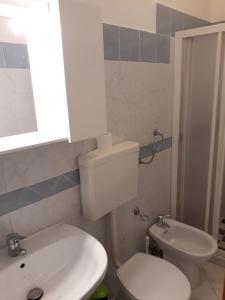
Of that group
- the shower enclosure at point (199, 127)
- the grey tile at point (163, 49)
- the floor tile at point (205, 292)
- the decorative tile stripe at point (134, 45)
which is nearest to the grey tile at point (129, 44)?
the decorative tile stripe at point (134, 45)

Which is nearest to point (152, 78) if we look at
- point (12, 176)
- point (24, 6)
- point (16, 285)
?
point (24, 6)

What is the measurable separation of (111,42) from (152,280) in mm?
1422

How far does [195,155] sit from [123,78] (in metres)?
1.01

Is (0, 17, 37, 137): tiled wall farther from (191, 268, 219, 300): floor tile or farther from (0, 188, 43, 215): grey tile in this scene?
(191, 268, 219, 300): floor tile

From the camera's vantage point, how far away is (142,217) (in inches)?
77.8

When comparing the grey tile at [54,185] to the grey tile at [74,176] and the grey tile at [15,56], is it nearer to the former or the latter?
the grey tile at [74,176]

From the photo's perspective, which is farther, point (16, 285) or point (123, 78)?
point (123, 78)

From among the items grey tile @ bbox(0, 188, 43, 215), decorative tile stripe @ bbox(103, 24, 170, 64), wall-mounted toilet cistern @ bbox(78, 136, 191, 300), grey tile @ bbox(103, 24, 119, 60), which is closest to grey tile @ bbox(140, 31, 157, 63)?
decorative tile stripe @ bbox(103, 24, 170, 64)

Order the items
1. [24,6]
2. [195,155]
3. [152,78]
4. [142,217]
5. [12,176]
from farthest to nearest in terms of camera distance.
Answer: [195,155]
[142,217]
[152,78]
[12,176]
[24,6]

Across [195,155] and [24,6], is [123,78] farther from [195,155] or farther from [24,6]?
[195,155]

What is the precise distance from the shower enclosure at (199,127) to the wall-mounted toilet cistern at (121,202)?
2.36 ft

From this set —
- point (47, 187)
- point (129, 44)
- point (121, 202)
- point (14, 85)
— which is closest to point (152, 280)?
point (121, 202)

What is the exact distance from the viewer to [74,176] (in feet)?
4.65

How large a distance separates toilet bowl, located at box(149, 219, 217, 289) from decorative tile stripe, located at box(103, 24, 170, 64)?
129 centimetres
